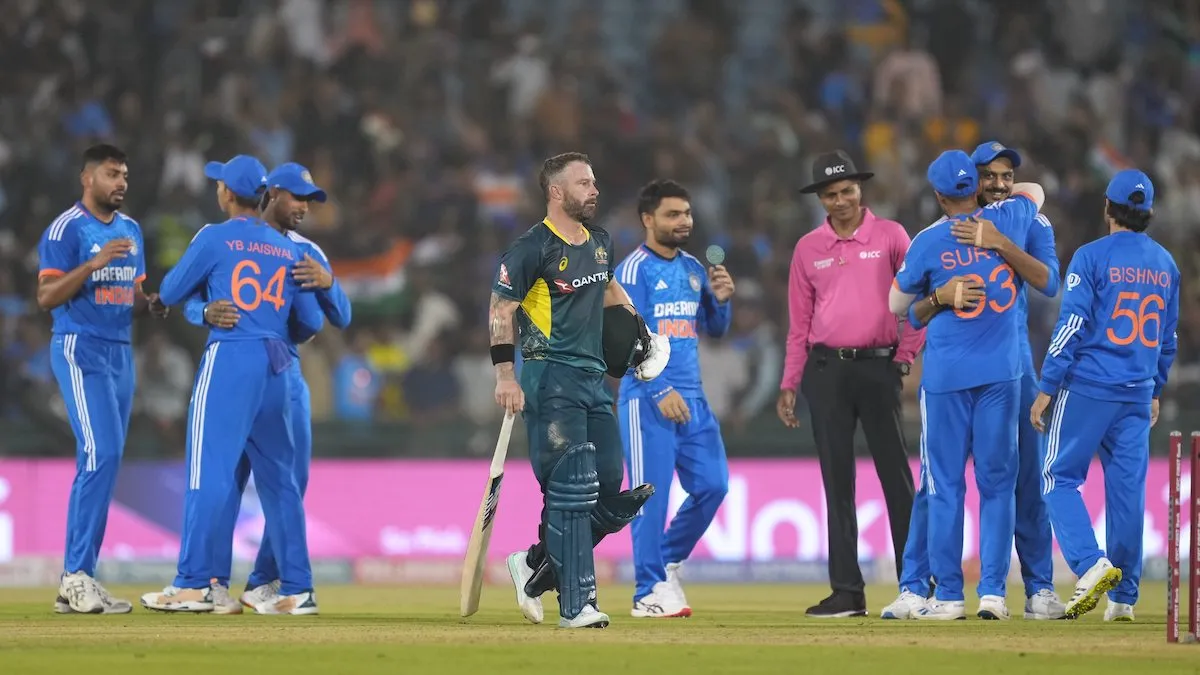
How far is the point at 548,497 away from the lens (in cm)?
865

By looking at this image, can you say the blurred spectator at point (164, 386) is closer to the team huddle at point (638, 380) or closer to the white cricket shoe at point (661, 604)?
the team huddle at point (638, 380)

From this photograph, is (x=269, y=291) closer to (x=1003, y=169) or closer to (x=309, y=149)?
(x=1003, y=169)

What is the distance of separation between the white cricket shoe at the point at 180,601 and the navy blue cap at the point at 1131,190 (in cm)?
571

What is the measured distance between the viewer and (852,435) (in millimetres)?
10625

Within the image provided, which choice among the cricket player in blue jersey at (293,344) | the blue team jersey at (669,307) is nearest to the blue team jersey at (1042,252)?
the blue team jersey at (669,307)

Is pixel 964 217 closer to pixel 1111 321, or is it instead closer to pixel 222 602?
pixel 1111 321

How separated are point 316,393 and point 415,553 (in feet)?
6.84

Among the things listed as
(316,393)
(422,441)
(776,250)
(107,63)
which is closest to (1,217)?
(107,63)

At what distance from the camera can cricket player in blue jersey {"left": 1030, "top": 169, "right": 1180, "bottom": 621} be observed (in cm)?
977

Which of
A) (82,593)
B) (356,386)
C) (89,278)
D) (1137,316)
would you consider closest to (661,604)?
(1137,316)

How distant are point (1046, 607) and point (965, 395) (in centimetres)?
137

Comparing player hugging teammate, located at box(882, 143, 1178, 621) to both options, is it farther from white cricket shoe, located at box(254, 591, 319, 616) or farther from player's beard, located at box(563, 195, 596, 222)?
white cricket shoe, located at box(254, 591, 319, 616)

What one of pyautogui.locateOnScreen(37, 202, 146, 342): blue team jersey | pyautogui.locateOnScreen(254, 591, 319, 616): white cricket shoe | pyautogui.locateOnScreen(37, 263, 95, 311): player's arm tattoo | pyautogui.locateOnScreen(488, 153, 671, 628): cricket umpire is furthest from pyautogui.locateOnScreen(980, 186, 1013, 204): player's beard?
pyautogui.locateOnScreen(37, 263, 95, 311): player's arm tattoo

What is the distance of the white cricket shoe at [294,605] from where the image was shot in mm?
10516
